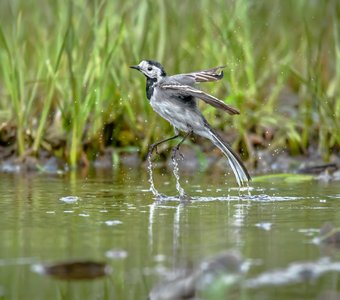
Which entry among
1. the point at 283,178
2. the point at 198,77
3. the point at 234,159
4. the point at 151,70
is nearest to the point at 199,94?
the point at 198,77

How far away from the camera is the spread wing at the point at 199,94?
24.2 ft

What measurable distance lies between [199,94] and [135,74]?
3.39 m

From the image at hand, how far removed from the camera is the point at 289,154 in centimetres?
1093

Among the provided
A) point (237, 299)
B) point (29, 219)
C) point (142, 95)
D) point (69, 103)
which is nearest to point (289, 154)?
point (142, 95)

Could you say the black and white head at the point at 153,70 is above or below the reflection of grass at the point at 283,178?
above

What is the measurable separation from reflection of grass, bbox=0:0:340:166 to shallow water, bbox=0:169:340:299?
1.38 metres

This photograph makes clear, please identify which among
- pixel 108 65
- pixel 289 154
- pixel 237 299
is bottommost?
pixel 237 299

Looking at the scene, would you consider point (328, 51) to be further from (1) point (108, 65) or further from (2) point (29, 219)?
(2) point (29, 219)

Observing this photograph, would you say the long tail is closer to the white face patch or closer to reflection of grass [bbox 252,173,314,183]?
the white face patch

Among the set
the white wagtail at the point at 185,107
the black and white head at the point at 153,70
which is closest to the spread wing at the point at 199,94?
the white wagtail at the point at 185,107

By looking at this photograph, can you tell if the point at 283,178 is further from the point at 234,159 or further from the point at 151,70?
the point at 151,70

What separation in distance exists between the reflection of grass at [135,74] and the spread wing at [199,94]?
2.13m

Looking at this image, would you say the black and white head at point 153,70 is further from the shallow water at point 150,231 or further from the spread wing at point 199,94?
the shallow water at point 150,231

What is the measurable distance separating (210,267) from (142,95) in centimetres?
621
